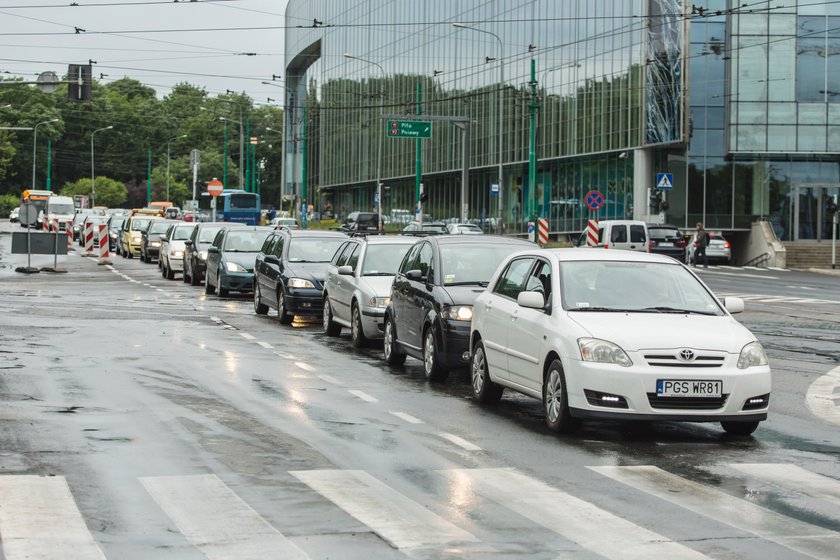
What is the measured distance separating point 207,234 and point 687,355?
26.8 m

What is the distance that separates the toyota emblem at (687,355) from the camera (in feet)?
35.8

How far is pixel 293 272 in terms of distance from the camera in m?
23.9

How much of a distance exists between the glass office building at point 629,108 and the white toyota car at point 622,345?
38213 millimetres

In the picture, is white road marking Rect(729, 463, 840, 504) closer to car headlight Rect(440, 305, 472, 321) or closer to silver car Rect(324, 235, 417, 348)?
car headlight Rect(440, 305, 472, 321)

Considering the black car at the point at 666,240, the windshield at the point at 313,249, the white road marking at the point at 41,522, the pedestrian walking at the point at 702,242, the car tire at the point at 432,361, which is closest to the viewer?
the white road marking at the point at 41,522

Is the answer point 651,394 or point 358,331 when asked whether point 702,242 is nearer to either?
point 358,331

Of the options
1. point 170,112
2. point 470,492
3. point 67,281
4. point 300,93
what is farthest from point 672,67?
point 170,112

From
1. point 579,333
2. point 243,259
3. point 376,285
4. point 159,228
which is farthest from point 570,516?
point 159,228

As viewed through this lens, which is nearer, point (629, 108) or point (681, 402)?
point (681, 402)

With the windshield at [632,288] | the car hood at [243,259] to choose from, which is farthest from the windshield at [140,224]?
the windshield at [632,288]

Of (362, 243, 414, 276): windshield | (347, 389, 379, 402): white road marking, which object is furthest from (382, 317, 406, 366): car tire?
(362, 243, 414, 276): windshield

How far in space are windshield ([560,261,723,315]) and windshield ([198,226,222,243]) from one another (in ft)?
81.2

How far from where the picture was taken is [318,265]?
24.4 meters

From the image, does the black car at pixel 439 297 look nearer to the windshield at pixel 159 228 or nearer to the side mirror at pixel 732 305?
the side mirror at pixel 732 305
